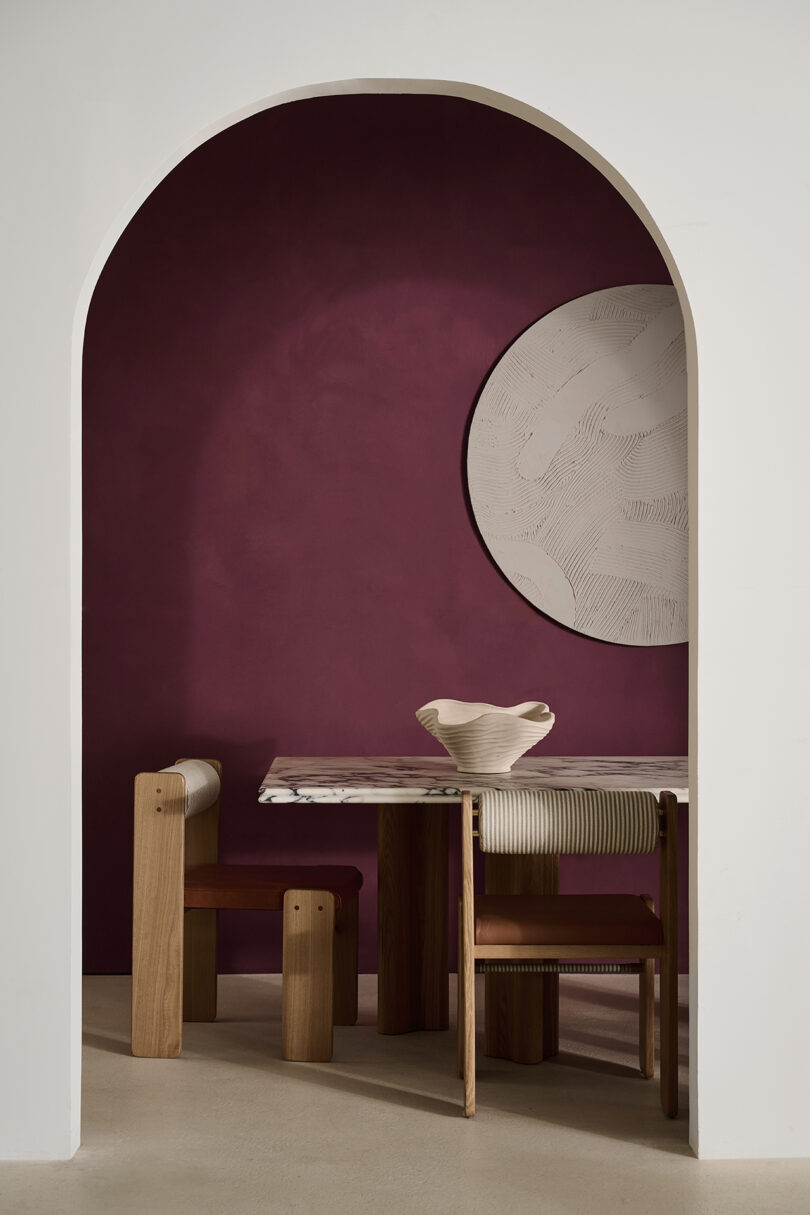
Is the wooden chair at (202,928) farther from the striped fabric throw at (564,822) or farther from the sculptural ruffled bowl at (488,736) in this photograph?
the striped fabric throw at (564,822)

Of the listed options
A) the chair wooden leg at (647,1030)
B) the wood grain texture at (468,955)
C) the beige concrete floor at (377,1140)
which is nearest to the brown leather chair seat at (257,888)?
the beige concrete floor at (377,1140)

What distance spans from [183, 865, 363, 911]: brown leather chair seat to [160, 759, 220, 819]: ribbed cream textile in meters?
0.20

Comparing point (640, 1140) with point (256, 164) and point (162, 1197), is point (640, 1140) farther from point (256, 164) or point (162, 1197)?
point (256, 164)

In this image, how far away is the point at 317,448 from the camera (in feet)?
13.4

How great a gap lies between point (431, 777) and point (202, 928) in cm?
84

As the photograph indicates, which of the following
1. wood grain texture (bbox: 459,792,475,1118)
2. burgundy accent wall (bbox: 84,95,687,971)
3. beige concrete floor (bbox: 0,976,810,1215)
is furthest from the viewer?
burgundy accent wall (bbox: 84,95,687,971)

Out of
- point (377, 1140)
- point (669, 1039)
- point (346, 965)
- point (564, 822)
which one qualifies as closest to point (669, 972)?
point (669, 1039)

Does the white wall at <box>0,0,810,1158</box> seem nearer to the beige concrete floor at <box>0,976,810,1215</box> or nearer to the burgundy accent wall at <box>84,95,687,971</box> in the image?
the beige concrete floor at <box>0,976,810,1215</box>

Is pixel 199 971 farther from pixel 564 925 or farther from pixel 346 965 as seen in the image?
pixel 564 925

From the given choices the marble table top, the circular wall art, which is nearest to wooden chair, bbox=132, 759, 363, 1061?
the marble table top

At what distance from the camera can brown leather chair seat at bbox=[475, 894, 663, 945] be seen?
270cm

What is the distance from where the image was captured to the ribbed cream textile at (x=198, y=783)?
331 centimetres

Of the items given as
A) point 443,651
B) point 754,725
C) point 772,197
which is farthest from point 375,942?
point 772,197

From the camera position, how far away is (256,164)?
4.06 m
